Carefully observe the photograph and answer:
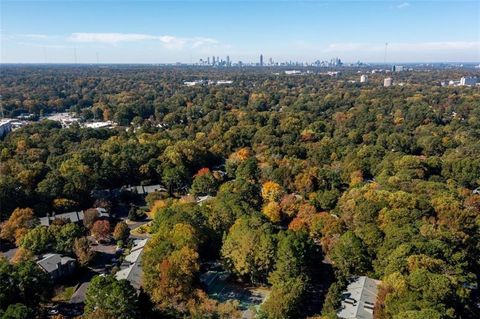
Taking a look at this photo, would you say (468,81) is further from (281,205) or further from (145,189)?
(145,189)

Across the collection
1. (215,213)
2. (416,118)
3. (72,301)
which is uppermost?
(416,118)

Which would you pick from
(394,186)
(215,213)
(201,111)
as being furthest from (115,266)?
(201,111)

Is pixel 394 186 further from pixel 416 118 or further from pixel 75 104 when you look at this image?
pixel 75 104

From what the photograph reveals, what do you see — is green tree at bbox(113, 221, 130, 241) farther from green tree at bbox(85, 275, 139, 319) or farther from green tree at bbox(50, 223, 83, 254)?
green tree at bbox(85, 275, 139, 319)

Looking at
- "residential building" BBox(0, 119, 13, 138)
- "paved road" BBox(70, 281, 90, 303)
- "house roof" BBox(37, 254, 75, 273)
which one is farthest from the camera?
"residential building" BBox(0, 119, 13, 138)

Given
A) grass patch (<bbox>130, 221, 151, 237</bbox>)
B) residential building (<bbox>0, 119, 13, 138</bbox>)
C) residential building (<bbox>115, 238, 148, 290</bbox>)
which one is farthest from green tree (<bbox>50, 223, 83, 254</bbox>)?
residential building (<bbox>0, 119, 13, 138</bbox>)

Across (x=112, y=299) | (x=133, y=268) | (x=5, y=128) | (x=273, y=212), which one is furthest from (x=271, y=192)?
(x=5, y=128)
